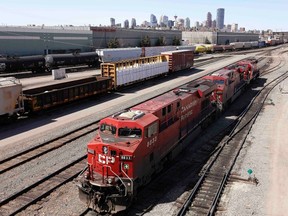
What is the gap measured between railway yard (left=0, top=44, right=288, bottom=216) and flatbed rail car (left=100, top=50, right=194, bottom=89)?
8.61 m

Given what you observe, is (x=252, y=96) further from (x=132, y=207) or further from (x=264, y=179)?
(x=132, y=207)

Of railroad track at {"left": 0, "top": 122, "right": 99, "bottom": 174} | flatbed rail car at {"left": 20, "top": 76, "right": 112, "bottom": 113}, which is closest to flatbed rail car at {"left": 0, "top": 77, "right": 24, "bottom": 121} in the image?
flatbed rail car at {"left": 20, "top": 76, "right": 112, "bottom": 113}

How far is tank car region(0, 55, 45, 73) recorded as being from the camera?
1651 inches

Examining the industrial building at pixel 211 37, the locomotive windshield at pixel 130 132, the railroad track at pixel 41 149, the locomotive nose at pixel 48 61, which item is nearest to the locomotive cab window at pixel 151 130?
the locomotive windshield at pixel 130 132

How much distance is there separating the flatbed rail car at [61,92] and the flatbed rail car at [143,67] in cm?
202

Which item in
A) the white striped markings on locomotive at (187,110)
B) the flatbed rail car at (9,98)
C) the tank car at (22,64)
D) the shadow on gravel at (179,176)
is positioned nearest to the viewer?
the shadow on gravel at (179,176)

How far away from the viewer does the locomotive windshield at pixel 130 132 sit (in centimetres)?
1298

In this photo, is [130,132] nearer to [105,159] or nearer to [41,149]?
[105,159]

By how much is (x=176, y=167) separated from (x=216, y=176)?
2.22m

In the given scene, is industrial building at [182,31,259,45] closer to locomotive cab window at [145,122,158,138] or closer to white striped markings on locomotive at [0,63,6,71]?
white striped markings on locomotive at [0,63,6,71]

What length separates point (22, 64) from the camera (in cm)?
4416

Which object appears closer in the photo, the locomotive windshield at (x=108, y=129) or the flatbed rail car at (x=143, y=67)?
the locomotive windshield at (x=108, y=129)

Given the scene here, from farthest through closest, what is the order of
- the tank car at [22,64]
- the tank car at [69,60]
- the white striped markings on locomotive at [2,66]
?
the tank car at [69,60] → the tank car at [22,64] → the white striped markings on locomotive at [2,66]

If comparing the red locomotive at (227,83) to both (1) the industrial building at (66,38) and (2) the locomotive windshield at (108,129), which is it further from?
(1) the industrial building at (66,38)
